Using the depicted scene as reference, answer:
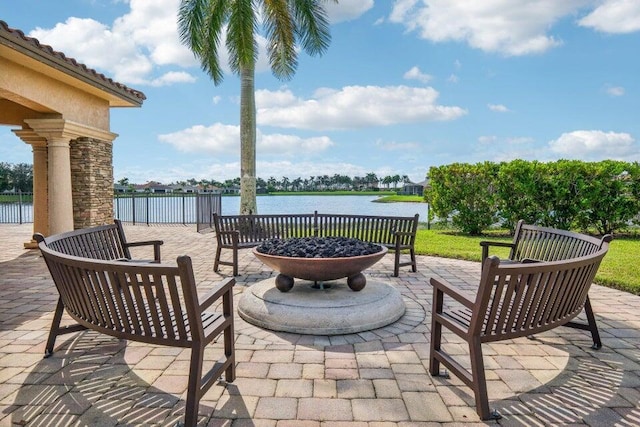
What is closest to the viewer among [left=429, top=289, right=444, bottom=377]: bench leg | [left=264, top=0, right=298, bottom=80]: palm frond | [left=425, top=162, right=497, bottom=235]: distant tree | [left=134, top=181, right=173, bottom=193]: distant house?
[left=429, top=289, right=444, bottom=377]: bench leg

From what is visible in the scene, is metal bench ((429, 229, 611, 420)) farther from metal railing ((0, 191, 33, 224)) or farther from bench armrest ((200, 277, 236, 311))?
metal railing ((0, 191, 33, 224))

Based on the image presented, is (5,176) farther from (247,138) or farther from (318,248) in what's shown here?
(318,248)

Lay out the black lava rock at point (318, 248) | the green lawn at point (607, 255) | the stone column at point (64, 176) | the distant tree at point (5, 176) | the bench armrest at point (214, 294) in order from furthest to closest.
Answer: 1. the distant tree at point (5, 176)
2. the stone column at point (64, 176)
3. the green lawn at point (607, 255)
4. the black lava rock at point (318, 248)
5. the bench armrest at point (214, 294)

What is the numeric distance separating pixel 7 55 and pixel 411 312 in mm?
6951

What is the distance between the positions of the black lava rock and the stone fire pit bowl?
0.13 metres

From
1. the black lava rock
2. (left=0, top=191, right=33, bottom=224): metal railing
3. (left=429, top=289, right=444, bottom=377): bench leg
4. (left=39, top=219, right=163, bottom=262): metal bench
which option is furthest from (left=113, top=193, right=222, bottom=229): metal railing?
(left=429, top=289, right=444, bottom=377): bench leg

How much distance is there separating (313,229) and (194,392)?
520cm

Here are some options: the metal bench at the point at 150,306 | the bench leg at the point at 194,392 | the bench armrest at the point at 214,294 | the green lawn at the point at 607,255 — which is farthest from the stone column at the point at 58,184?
the green lawn at the point at 607,255

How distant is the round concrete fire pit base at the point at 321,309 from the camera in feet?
12.2

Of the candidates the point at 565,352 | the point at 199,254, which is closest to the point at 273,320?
the point at 565,352

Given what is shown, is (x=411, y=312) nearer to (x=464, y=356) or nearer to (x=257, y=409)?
(x=464, y=356)

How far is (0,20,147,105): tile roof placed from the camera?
5.44 metres

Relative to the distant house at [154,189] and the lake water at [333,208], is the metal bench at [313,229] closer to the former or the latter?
the lake water at [333,208]

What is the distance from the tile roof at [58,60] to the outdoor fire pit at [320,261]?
4645 mm
